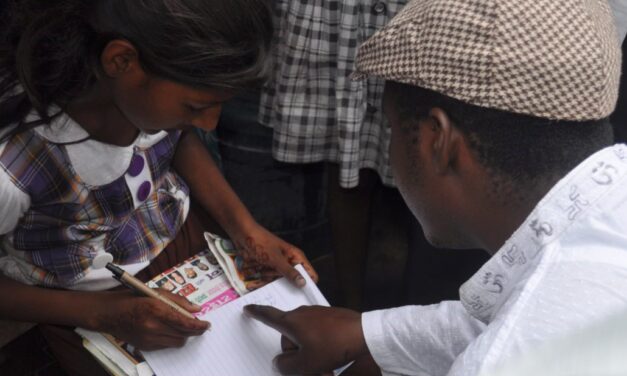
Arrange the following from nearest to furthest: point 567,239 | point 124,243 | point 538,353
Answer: point 538,353 < point 567,239 < point 124,243

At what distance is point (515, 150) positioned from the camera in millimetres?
1026

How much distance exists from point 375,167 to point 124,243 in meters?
0.75

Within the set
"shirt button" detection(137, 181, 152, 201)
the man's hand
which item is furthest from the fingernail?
"shirt button" detection(137, 181, 152, 201)

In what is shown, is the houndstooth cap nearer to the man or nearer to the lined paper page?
the man

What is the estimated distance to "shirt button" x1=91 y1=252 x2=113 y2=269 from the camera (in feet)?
4.81

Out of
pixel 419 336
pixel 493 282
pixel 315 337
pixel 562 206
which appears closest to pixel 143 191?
pixel 315 337

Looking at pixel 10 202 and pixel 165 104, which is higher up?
pixel 165 104

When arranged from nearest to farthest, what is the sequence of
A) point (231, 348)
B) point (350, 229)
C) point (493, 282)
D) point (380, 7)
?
point (493, 282) → point (231, 348) → point (380, 7) → point (350, 229)

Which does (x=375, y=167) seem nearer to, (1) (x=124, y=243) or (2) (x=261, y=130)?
(2) (x=261, y=130)

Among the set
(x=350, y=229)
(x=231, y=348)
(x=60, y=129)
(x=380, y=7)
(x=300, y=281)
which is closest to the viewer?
(x=60, y=129)

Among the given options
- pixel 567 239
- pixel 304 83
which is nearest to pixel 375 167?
pixel 304 83

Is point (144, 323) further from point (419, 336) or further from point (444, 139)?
point (444, 139)

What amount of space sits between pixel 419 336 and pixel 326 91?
726 millimetres

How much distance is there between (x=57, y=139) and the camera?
133 centimetres
